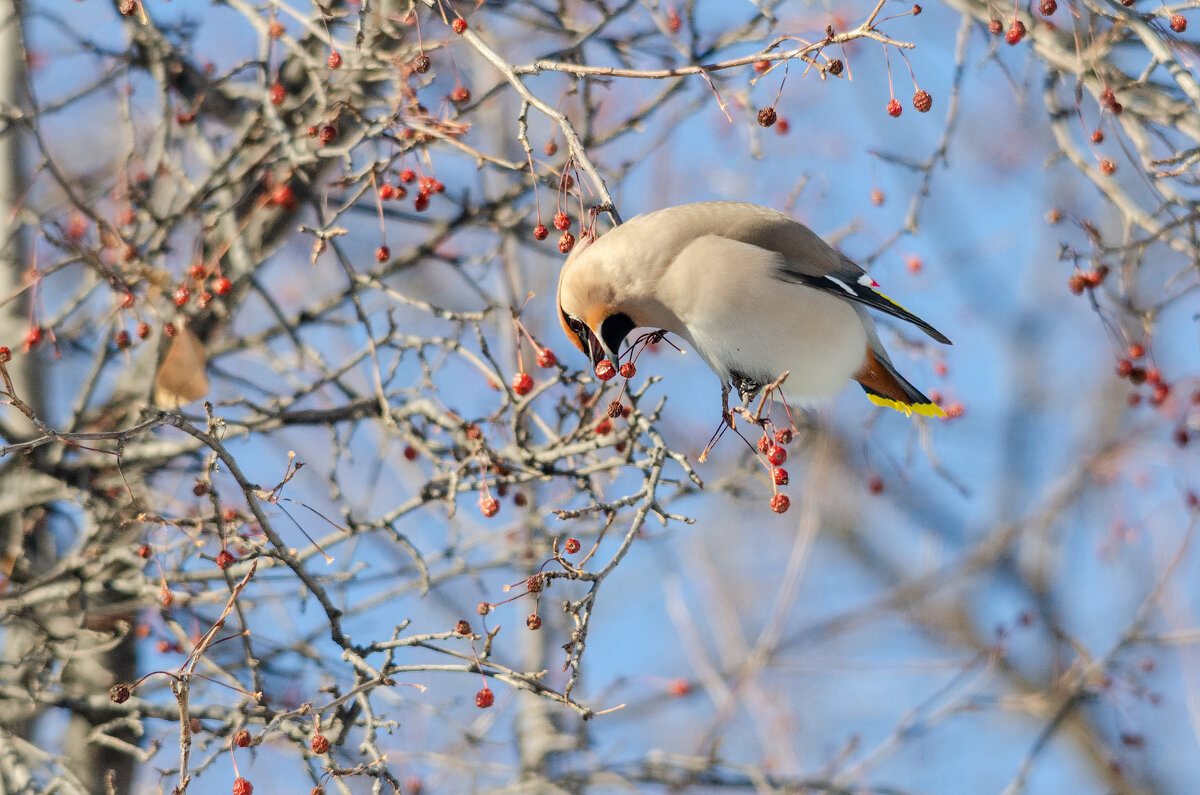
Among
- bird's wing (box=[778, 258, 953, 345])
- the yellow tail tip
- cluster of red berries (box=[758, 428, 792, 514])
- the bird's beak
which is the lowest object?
cluster of red berries (box=[758, 428, 792, 514])

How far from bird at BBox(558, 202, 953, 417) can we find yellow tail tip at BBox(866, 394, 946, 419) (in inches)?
8.7

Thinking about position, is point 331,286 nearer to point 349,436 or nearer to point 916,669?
point 349,436

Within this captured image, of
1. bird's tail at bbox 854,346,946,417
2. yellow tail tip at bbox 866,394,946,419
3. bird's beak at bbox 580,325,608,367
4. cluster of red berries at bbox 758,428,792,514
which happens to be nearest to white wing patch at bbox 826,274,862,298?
bird's tail at bbox 854,346,946,417

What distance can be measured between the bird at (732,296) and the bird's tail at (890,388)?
101 mm

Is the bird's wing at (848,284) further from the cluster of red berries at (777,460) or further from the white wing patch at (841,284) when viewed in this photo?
the cluster of red berries at (777,460)

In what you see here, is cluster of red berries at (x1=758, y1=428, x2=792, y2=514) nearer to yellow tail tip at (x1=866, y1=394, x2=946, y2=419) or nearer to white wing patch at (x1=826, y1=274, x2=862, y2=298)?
white wing patch at (x1=826, y1=274, x2=862, y2=298)

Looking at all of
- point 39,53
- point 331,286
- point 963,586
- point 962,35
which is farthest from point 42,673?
point 963,586

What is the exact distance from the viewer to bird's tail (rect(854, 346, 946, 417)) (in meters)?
3.65

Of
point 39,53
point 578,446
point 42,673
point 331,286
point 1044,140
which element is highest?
point 1044,140

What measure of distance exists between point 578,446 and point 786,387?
0.73 metres

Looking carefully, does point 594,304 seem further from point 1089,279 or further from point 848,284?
point 1089,279

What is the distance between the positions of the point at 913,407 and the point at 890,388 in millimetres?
90

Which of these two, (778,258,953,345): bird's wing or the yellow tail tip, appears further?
the yellow tail tip

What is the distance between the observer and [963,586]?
8.70m
